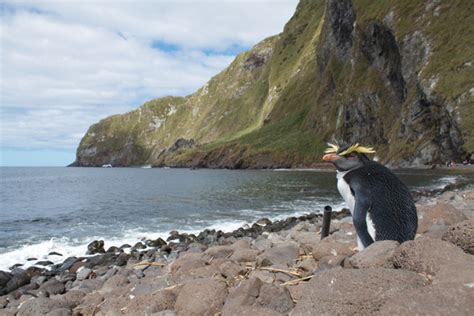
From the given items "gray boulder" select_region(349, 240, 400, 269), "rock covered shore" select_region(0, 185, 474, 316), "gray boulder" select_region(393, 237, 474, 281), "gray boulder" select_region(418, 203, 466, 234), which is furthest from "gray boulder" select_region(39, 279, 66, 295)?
"gray boulder" select_region(393, 237, 474, 281)

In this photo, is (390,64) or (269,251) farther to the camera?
(390,64)

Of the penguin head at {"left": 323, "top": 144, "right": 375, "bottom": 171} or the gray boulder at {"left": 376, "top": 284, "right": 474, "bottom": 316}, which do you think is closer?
the gray boulder at {"left": 376, "top": 284, "right": 474, "bottom": 316}

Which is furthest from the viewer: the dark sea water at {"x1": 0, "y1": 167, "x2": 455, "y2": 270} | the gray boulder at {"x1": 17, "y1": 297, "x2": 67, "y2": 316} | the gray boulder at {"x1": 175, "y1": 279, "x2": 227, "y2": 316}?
the dark sea water at {"x1": 0, "y1": 167, "x2": 455, "y2": 270}

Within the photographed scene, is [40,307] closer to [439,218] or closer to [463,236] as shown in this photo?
[463,236]

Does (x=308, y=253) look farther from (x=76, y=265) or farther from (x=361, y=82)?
(x=361, y=82)

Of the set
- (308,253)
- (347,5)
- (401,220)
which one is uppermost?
(347,5)

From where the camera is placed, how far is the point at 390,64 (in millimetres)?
94625

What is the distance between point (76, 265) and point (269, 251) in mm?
11548

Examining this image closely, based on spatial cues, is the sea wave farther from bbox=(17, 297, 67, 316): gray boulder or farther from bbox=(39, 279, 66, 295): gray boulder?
bbox=(17, 297, 67, 316): gray boulder

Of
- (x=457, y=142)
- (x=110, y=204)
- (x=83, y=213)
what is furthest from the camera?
(x=457, y=142)

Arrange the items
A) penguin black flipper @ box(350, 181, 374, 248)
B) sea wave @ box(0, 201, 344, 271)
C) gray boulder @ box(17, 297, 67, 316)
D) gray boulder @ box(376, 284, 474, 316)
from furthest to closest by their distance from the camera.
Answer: sea wave @ box(0, 201, 344, 271) → gray boulder @ box(17, 297, 67, 316) → penguin black flipper @ box(350, 181, 374, 248) → gray boulder @ box(376, 284, 474, 316)

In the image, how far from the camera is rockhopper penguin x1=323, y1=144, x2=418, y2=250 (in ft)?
22.6

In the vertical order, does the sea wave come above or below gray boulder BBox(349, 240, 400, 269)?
below

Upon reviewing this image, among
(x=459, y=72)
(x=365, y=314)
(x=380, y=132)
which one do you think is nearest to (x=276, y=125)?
(x=380, y=132)
